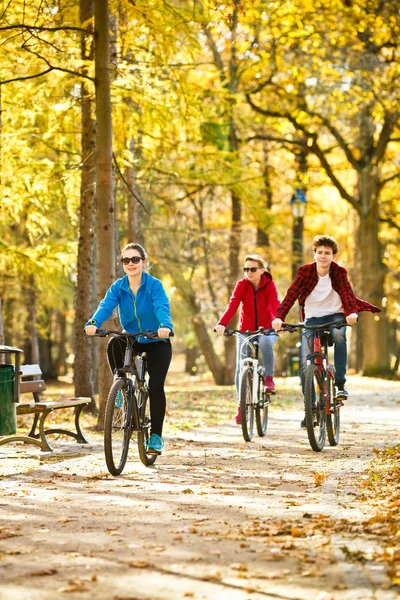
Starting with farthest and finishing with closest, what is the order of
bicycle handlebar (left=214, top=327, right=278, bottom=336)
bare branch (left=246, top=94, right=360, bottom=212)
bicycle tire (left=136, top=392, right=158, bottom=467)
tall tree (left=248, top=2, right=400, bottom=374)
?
1. bare branch (left=246, top=94, right=360, bottom=212)
2. tall tree (left=248, top=2, right=400, bottom=374)
3. bicycle handlebar (left=214, top=327, right=278, bottom=336)
4. bicycle tire (left=136, top=392, right=158, bottom=467)

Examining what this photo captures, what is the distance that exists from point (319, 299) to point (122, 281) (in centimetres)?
229

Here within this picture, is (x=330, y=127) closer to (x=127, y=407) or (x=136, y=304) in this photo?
(x=136, y=304)

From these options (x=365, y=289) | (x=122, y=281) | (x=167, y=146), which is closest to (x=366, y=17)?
(x=365, y=289)

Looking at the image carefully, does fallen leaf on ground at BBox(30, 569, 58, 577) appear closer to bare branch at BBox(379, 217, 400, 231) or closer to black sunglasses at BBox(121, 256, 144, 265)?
black sunglasses at BBox(121, 256, 144, 265)

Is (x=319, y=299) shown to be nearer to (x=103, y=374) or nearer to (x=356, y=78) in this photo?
(x=103, y=374)

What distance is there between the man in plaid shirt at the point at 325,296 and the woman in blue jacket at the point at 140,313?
5.44ft

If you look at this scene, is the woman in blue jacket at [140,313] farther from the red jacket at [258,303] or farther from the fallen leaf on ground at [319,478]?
the red jacket at [258,303]

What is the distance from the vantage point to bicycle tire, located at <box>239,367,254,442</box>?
11.0m

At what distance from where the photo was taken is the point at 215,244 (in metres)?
28.0

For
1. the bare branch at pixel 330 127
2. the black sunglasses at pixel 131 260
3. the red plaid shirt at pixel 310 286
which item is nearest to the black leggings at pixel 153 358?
the black sunglasses at pixel 131 260

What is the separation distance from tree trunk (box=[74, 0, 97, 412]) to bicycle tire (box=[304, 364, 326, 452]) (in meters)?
4.72

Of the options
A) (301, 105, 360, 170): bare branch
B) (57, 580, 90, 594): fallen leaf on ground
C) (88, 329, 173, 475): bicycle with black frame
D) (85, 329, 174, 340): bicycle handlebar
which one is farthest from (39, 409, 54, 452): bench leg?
(301, 105, 360, 170): bare branch

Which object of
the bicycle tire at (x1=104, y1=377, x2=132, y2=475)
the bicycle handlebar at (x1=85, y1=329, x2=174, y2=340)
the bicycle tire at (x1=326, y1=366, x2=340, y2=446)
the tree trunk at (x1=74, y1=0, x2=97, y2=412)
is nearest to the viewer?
the bicycle tire at (x1=104, y1=377, x2=132, y2=475)

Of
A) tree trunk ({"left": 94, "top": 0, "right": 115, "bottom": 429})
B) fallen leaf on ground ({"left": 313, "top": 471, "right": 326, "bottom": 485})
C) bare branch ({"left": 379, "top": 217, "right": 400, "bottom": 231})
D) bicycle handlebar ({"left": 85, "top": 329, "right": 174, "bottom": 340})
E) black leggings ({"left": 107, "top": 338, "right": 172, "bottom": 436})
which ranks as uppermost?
bare branch ({"left": 379, "top": 217, "right": 400, "bottom": 231})
